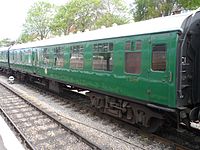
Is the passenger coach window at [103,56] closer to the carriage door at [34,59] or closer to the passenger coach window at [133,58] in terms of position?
the passenger coach window at [133,58]

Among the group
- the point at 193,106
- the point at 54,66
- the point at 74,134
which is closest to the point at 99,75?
the point at 74,134

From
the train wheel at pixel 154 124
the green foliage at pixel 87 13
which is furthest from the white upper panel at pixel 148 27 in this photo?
the green foliage at pixel 87 13

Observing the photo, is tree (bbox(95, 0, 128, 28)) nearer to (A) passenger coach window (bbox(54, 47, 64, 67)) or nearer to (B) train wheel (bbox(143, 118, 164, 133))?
(A) passenger coach window (bbox(54, 47, 64, 67))

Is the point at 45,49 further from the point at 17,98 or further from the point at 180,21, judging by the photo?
the point at 180,21

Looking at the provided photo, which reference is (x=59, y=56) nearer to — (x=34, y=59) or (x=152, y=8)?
(x=34, y=59)

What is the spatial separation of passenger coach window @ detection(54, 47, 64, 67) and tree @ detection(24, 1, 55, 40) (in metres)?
46.5

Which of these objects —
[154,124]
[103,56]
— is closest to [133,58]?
[103,56]

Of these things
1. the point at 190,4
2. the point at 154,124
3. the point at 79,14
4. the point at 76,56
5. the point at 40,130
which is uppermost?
the point at 79,14

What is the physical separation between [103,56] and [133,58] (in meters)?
1.75

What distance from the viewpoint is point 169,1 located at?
31.5m

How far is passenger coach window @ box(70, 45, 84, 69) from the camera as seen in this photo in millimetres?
11383

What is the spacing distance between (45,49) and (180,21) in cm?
1070

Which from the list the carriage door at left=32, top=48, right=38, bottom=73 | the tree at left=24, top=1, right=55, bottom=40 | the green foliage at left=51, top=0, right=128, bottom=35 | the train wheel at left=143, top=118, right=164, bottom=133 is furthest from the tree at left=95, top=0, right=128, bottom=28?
the train wheel at left=143, top=118, right=164, bottom=133

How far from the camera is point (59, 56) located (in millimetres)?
13938
